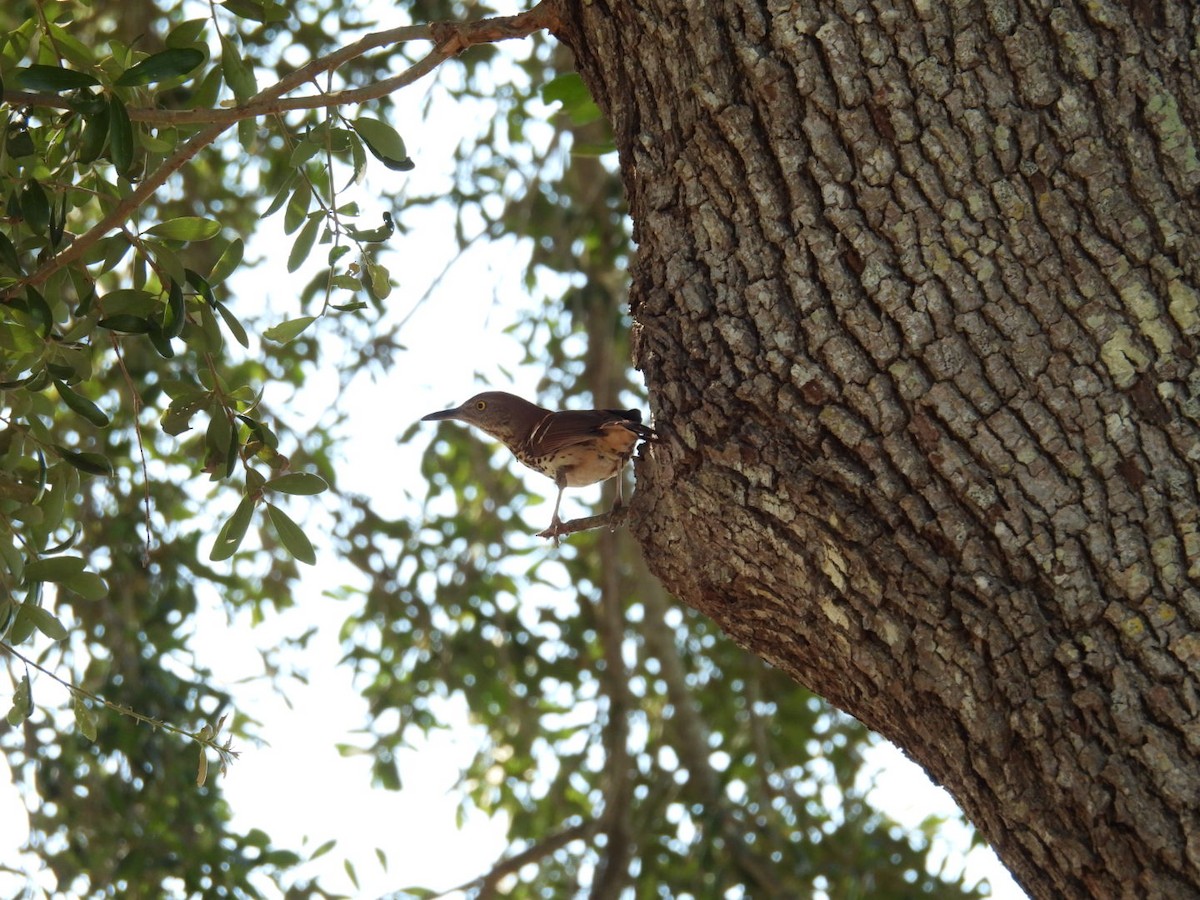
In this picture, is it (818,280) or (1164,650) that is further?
(818,280)

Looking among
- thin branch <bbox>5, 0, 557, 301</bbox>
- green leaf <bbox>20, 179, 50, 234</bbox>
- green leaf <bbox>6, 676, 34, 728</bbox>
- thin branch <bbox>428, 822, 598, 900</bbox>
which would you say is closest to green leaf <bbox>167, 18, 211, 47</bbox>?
thin branch <bbox>5, 0, 557, 301</bbox>

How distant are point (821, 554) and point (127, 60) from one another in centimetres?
175

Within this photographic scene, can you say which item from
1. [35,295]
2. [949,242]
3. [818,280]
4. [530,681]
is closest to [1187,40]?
[949,242]

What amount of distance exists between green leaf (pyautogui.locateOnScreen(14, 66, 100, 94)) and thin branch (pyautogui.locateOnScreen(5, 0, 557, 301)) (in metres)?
0.11

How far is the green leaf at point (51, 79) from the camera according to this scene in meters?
2.21

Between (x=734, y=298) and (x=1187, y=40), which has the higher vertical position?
(x=1187, y=40)

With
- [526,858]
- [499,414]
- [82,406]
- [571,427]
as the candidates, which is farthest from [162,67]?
[526,858]

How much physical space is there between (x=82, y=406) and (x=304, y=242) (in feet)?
1.88

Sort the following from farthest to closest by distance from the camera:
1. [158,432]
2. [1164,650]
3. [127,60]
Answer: [158,432] → [127,60] → [1164,650]

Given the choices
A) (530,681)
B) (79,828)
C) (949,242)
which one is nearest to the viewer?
(949,242)

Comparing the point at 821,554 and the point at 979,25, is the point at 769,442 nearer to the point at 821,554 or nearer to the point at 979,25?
the point at 821,554

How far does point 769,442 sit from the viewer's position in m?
2.11

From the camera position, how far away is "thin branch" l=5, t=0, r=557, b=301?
2346 millimetres

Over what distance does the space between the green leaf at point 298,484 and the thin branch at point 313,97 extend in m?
0.58
